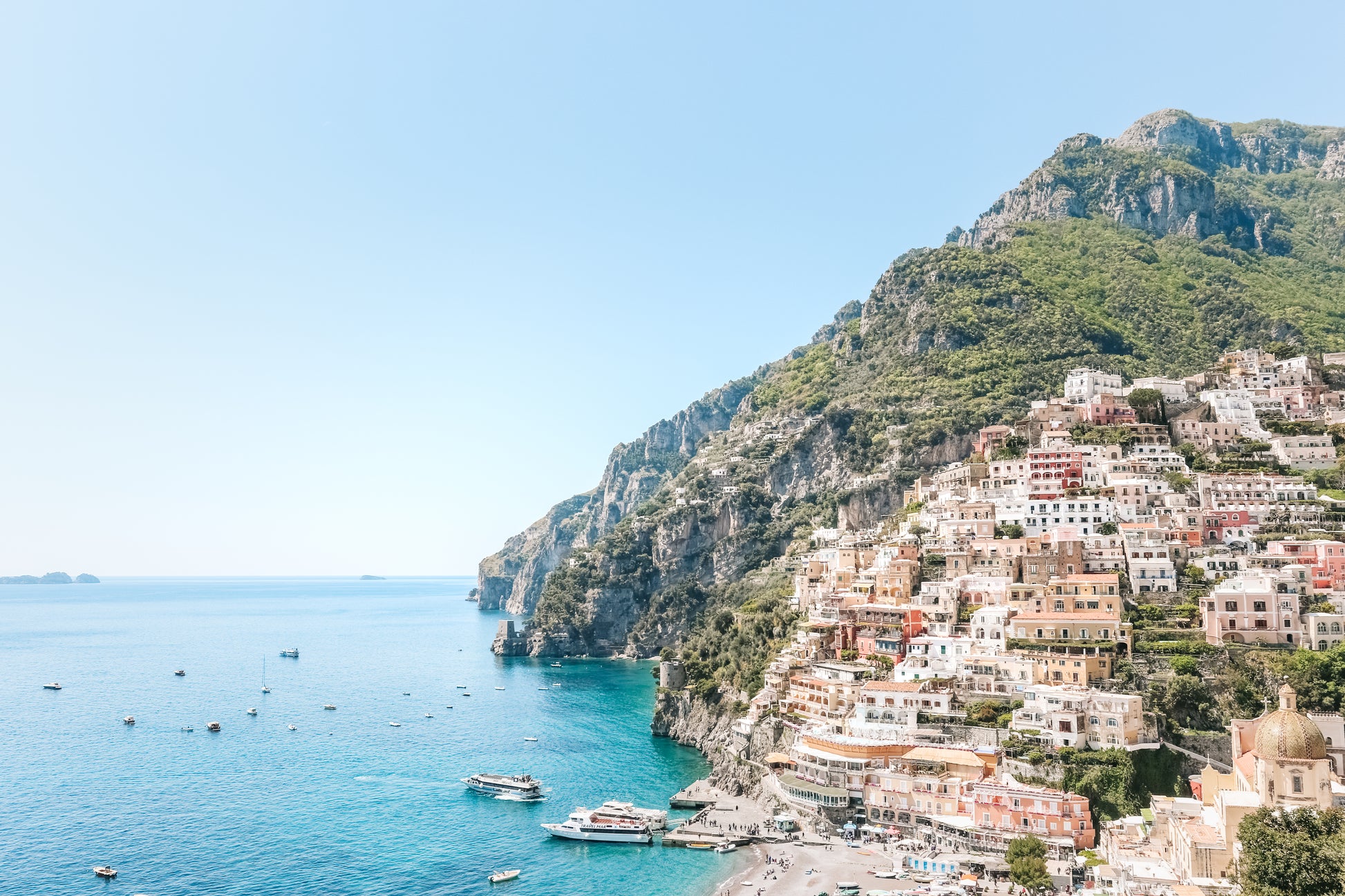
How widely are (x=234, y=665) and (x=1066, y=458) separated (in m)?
133

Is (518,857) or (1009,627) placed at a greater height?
(1009,627)

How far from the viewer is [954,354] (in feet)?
512

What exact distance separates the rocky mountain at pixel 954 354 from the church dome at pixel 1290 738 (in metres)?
73.7

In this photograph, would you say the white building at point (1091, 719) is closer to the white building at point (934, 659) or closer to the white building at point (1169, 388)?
the white building at point (934, 659)

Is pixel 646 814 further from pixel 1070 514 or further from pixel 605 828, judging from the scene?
pixel 1070 514

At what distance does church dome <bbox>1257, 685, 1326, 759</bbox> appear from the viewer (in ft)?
145

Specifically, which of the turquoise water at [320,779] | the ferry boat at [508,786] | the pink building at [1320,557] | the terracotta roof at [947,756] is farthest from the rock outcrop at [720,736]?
the pink building at [1320,557]

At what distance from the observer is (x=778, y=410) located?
643ft

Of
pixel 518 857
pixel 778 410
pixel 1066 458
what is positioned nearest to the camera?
pixel 518 857

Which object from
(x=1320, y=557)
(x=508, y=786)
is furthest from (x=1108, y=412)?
(x=508, y=786)

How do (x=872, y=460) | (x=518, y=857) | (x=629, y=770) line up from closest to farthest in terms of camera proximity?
1. (x=518, y=857)
2. (x=629, y=770)
3. (x=872, y=460)

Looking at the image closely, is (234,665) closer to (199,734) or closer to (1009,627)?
(199,734)

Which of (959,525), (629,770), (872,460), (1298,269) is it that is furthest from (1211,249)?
(629,770)

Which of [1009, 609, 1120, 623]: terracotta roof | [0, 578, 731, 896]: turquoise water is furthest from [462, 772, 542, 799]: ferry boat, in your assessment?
[1009, 609, 1120, 623]: terracotta roof
